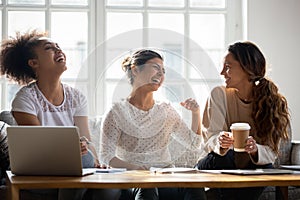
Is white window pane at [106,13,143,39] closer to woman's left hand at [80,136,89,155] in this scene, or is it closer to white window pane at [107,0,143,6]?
white window pane at [107,0,143,6]

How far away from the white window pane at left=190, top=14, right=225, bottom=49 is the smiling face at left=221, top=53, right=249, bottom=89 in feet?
4.95

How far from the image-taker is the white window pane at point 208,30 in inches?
160

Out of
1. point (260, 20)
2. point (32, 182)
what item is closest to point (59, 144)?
point (32, 182)

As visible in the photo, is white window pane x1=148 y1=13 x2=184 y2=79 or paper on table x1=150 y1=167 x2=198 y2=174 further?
white window pane x1=148 y1=13 x2=184 y2=79

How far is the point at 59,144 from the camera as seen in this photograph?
188cm

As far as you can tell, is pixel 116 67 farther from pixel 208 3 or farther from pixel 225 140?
pixel 208 3

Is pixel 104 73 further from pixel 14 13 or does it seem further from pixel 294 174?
pixel 14 13

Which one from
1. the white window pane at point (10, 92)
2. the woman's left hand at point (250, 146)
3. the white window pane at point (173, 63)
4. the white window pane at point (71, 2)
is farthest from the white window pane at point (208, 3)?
the woman's left hand at point (250, 146)

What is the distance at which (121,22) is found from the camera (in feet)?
13.1

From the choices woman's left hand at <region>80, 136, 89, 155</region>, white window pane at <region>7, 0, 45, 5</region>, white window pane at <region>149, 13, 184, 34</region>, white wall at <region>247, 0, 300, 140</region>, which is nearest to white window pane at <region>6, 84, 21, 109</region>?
white window pane at <region>7, 0, 45, 5</region>

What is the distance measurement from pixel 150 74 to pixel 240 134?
1.31 ft

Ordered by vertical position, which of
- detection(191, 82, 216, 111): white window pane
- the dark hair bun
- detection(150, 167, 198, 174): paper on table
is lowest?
detection(150, 167, 198, 174): paper on table

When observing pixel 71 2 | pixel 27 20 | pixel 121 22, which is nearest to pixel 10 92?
pixel 27 20

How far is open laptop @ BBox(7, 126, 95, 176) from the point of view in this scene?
1.88 metres
